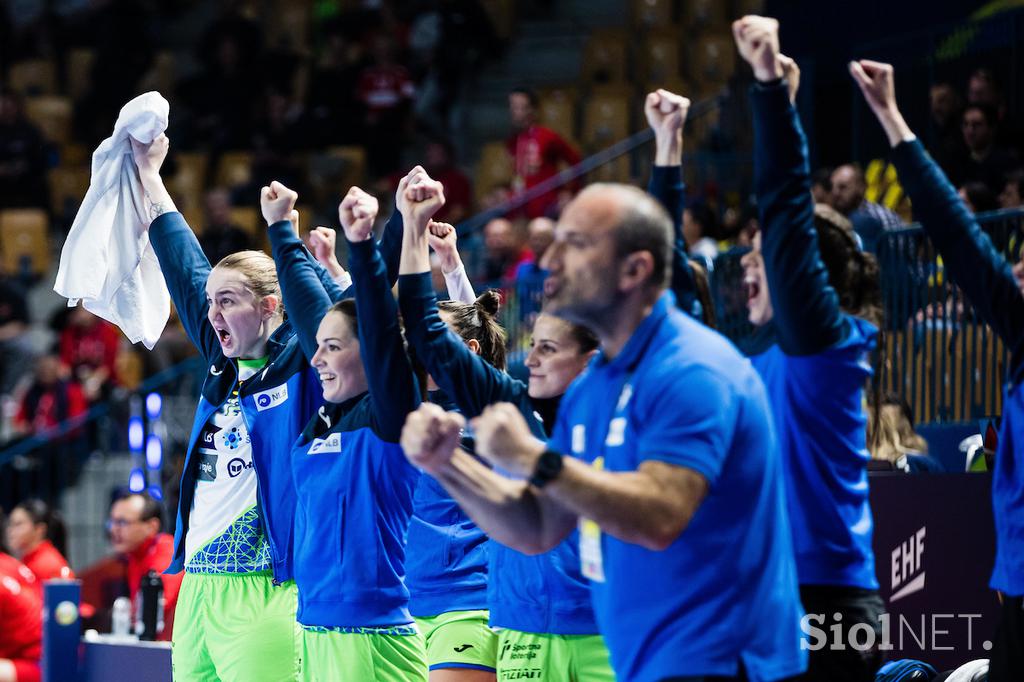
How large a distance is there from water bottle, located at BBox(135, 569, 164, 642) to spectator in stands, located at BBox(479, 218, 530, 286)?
15.2ft

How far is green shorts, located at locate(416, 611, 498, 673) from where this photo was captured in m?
5.12

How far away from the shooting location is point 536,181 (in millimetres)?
12453

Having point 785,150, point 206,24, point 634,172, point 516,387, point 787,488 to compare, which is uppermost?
point 206,24

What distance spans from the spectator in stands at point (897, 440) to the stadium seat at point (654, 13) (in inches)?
320

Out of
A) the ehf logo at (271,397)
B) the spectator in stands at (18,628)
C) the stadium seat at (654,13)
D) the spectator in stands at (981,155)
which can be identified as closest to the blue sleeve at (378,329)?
the ehf logo at (271,397)

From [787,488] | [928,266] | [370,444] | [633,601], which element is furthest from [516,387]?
[928,266]

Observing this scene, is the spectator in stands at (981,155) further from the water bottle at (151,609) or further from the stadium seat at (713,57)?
the water bottle at (151,609)

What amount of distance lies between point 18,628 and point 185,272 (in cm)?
344

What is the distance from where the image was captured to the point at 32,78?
1675cm

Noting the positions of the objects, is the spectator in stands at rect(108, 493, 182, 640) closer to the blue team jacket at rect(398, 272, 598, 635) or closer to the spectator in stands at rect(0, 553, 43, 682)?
the spectator in stands at rect(0, 553, 43, 682)

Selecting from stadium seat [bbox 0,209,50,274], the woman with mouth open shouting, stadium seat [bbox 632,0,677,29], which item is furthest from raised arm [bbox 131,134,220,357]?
stadium seat [bbox 0,209,50,274]

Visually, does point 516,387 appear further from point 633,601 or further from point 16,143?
point 16,143

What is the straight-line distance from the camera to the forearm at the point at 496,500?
312cm

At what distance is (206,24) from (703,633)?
15627mm
